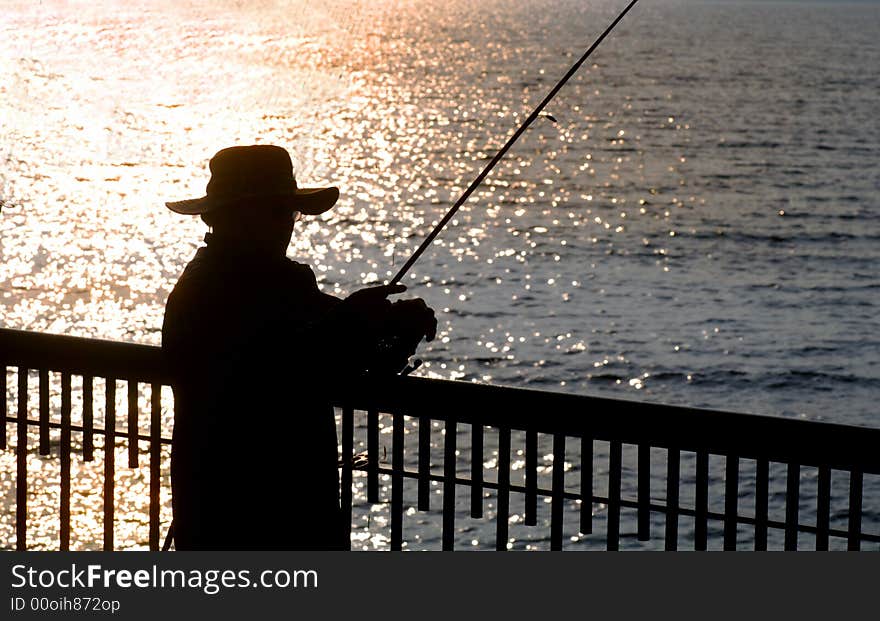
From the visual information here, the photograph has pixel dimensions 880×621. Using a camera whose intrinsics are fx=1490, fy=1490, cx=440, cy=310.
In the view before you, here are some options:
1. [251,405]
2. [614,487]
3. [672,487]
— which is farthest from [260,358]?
[672,487]

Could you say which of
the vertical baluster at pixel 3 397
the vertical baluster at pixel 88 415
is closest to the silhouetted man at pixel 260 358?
the vertical baluster at pixel 88 415

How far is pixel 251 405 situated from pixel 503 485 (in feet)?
2.65

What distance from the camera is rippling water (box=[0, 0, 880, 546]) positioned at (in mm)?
33844


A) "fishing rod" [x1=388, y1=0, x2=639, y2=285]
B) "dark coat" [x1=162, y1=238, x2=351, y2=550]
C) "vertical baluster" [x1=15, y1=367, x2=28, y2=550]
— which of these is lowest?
"vertical baluster" [x1=15, y1=367, x2=28, y2=550]

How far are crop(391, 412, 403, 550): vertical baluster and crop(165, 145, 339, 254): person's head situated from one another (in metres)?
0.75

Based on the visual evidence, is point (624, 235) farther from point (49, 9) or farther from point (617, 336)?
point (49, 9)

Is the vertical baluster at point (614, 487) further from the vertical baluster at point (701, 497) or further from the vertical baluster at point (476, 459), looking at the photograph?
the vertical baluster at point (476, 459)

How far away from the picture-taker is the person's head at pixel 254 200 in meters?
3.34

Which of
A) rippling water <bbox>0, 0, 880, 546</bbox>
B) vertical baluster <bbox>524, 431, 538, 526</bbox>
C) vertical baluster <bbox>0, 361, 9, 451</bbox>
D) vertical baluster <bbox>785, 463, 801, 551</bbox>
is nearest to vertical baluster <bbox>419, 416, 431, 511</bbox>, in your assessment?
vertical baluster <bbox>524, 431, 538, 526</bbox>

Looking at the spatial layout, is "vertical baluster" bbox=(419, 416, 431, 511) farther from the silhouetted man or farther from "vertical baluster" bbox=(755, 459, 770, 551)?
"vertical baluster" bbox=(755, 459, 770, 551)

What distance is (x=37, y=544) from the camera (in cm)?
1789
